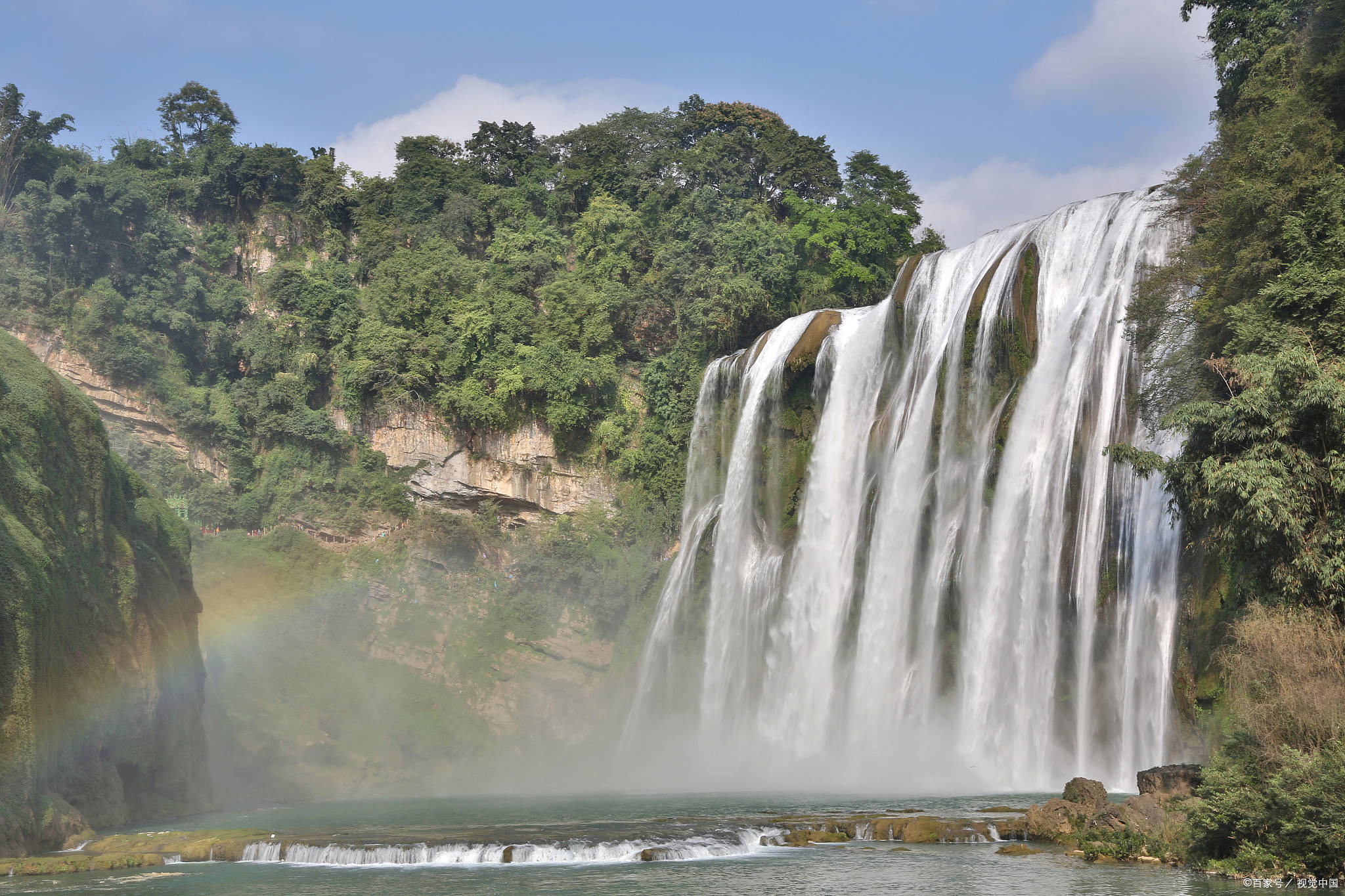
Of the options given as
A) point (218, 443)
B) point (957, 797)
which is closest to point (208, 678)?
point (218, 443)

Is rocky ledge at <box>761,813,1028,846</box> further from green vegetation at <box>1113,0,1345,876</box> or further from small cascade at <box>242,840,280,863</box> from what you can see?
small cascade at <box>242,840,280,863</box>

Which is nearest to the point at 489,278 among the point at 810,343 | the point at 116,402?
the point at 116,402

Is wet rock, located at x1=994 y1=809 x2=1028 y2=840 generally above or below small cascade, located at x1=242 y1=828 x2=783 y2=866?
above

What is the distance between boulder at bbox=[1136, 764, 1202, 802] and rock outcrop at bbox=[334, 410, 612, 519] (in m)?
A: 31.5

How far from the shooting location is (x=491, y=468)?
4859 centimetres

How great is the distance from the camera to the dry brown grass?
1434 centimetres

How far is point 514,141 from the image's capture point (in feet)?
201

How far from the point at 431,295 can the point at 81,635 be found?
27657 mm

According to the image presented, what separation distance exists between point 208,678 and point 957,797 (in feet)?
93.9

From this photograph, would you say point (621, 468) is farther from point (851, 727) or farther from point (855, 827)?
point (855, 827)

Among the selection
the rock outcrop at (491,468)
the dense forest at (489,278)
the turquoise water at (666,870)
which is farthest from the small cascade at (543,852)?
the rock outcrop at (491,468)

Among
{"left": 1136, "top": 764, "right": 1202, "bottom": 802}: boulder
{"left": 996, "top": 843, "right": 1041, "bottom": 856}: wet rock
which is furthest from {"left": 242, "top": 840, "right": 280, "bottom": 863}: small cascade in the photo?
{"left": 1136, "top": 764, "right": 1202, "bottom": 802}: boulder

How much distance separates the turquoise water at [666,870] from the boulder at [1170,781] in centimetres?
208

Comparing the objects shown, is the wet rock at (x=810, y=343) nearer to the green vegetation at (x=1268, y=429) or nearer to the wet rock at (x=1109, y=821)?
the green vegetation at (x=1268, y=429)
